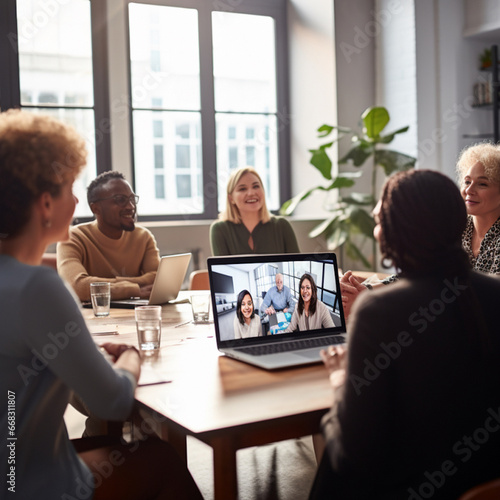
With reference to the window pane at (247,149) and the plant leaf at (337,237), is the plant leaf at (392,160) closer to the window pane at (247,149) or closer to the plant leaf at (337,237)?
the plant leaf at (337,237)

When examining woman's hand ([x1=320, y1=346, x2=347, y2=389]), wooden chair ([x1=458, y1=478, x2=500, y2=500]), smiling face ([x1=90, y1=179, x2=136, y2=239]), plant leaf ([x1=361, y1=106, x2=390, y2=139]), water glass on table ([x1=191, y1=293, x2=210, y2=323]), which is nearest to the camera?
wooden chair ([x1=458, y1=478, x2=500, y2=500])

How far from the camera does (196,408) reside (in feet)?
4.12

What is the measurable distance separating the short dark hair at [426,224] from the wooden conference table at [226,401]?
34 cm

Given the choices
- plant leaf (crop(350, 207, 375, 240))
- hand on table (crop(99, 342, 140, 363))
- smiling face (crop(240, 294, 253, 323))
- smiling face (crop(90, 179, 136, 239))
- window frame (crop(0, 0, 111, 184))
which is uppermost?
window frame (crop(0, 0, 111, 184))

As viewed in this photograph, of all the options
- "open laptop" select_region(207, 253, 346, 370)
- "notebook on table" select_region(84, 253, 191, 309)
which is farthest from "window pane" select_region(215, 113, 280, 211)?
"open laptop" select_region(207, 253, 346, 370)

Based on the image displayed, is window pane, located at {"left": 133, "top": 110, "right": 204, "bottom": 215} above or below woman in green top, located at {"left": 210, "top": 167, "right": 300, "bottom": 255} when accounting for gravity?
above

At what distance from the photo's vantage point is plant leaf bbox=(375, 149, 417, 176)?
15.9ft

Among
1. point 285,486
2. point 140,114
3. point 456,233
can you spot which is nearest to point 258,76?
point 140,114

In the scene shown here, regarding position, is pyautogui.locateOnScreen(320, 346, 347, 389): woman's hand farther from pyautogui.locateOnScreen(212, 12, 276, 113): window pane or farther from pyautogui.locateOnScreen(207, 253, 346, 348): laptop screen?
pyautogui.locateOnScreen(212, 12, 276, 113): window pane

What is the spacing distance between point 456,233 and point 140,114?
416 centimetres

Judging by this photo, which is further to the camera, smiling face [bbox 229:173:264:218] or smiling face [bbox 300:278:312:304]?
smiling face [bbox 229:173:264:218]

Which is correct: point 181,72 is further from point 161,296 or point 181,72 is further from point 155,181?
point 161,296

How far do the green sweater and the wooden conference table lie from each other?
1.68 metres

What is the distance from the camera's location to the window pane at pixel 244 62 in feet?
17.7
